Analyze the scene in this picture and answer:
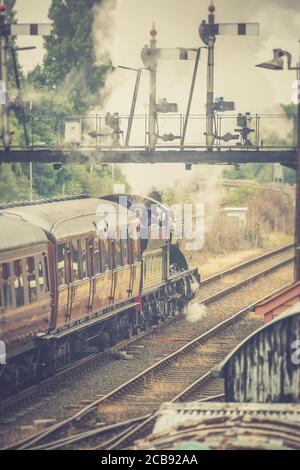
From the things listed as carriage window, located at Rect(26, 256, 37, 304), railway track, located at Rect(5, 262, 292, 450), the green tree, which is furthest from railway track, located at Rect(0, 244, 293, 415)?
the green tree

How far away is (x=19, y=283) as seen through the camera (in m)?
17.4

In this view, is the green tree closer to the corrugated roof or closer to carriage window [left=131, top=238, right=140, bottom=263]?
carriage window [left=131, top=238, right=140, bottom=263]

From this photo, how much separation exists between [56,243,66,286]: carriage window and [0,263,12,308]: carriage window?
201cm

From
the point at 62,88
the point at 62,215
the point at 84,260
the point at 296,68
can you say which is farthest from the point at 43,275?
the point at 62,88

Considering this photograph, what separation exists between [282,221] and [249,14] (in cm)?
1202

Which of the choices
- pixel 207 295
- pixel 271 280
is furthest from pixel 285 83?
pixel 207 295

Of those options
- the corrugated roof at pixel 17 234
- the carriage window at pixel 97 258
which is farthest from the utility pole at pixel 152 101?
the corrugated roof at pixel 17 234

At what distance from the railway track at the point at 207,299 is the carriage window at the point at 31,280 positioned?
1.61 meters

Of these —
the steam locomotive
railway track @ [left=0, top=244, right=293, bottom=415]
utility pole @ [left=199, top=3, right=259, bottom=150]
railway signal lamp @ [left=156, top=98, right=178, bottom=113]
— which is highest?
utility pole @ [left=199, top=3, right=259, bottom=150]

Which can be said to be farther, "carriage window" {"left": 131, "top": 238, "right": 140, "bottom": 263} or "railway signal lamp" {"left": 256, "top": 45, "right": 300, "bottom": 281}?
"carriage window" {"left": 131, "top": 238, "right": 140, "bottom": 263}

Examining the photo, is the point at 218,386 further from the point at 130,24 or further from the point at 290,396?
the point at 130,24

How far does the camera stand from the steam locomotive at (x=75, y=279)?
687 inches

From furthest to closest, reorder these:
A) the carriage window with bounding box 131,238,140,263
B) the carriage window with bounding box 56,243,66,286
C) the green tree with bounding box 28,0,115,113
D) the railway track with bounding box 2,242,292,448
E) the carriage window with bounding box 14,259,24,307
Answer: the green tree with bounding box 28,0,115,113 < the carriage window with bounding box 131,238,140,263 < the carriage window with bounding box 56,243,66,286 < the railway track with bounding box 2,242,292,448 < the carriage window with bounding box 14,259,24,307

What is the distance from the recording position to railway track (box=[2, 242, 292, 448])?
57.8 feet
